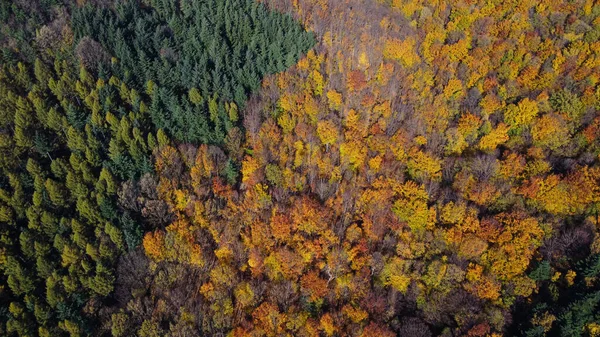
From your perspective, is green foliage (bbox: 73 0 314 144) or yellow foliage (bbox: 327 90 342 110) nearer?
green foliage (bbox: 73 0 314 144)

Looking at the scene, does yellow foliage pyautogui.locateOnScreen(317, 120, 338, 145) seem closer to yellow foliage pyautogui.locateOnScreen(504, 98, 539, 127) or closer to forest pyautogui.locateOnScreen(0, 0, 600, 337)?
forest pyautogui.locateOnScreen(0, 0, 600, 337)

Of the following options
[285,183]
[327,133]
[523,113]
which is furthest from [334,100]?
[523,113]

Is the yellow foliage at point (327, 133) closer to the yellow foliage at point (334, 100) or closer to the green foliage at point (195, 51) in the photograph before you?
the yellow foliage at point (334, 100)

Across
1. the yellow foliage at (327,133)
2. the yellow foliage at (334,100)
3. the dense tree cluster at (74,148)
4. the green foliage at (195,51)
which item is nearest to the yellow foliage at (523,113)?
the yellow foliage at (334,100)

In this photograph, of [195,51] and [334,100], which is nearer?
[334,100]

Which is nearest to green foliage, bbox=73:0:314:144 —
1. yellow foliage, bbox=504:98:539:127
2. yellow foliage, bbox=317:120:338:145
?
yellow foliage, bbox=317:120:338:145

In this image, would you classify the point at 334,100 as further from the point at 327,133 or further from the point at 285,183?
the point at 285,183

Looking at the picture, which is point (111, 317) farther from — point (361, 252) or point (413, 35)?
point (413, 35)

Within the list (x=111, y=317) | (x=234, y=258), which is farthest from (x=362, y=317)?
(x=111, y=317)

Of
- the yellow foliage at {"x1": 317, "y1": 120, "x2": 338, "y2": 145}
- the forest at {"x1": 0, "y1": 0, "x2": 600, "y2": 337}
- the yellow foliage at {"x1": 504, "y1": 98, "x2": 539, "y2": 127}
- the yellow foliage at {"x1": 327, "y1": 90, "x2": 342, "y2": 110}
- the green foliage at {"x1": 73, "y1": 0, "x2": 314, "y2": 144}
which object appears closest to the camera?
the forest at {"x1": 0, "y1": 0, "x2": 600, "y2": 337}
